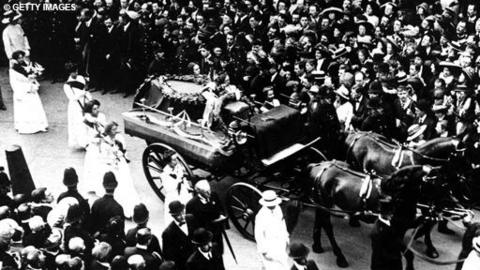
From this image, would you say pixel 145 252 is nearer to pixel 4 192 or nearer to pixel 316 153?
pixel 4 192

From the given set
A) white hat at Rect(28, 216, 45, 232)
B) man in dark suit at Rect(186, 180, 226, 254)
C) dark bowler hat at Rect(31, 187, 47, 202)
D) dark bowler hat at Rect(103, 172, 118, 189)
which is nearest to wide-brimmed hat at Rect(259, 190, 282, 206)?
man in dark suit at Rect(186, 180, 226, 254)

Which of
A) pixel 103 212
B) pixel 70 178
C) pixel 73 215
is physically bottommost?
pixel 103 212

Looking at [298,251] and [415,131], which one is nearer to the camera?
[298,251]

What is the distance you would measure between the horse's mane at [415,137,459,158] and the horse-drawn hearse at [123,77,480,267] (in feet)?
0.04

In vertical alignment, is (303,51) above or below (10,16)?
above

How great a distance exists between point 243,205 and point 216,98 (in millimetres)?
1695

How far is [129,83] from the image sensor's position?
14.8m

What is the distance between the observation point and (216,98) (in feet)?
32.5

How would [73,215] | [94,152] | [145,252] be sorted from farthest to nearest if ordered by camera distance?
[94,152] < [73,215] < [145,252]

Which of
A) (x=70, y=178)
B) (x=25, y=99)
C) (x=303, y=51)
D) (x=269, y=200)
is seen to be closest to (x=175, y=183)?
(x=70, y=178)

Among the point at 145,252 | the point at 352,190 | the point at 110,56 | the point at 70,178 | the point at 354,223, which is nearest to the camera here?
the point at 145,252

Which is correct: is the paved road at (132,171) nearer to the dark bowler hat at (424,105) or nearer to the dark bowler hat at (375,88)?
the dark bowler hat at (424,105)

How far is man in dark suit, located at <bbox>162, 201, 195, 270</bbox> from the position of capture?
7586 mm

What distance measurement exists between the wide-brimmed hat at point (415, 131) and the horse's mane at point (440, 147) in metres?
1.38
